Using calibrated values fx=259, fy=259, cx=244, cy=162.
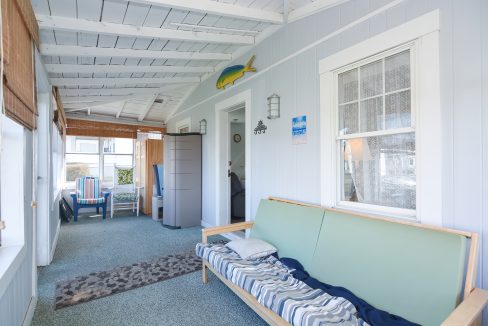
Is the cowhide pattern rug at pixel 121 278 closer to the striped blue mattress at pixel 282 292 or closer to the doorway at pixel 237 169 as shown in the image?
the striped blue mattress at pixel 282 292

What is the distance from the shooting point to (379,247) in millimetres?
1726

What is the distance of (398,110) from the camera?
1938mm

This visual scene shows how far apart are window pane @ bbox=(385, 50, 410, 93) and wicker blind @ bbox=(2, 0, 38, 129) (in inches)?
96.7

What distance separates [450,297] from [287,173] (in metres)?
1.79

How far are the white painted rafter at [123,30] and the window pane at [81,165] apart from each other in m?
4.97

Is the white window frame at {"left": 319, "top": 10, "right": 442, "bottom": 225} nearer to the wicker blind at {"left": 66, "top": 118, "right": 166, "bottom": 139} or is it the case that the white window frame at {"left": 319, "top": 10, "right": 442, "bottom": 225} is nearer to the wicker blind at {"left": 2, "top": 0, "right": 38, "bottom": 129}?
the wicker blind at {"left": 2, "top": 0, "right": 38, "bottom": 129}

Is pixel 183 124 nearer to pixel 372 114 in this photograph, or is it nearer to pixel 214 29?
pixel 214 29

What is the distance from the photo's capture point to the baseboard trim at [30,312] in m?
1.94

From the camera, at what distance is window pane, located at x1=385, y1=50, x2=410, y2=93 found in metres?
1.89

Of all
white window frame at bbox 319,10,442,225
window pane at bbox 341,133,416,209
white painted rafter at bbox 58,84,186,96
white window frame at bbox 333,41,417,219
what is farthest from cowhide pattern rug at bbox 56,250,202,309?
white painted rafter at bbox 58,84,186,96

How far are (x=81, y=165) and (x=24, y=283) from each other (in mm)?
5283

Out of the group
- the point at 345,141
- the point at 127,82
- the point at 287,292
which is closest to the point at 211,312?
the point at 287,292

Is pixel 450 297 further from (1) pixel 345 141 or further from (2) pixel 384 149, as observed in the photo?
(1) pixel 345 141

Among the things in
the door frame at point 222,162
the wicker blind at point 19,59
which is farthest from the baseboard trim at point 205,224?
the wicker blind at point 19,59
